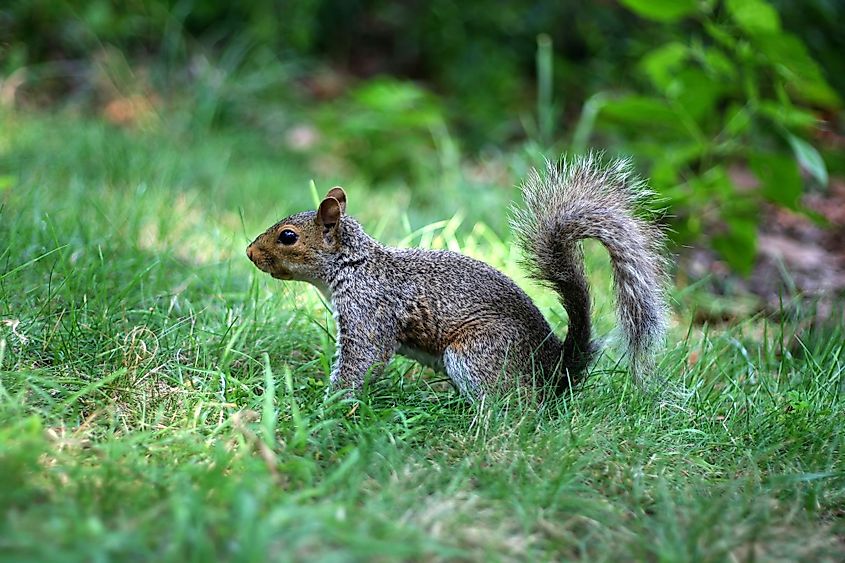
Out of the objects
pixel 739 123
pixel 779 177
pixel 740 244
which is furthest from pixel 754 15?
pixel 740 244

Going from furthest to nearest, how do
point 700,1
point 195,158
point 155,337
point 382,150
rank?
point 382,150, point 195,158, point 700,1, point 155,337

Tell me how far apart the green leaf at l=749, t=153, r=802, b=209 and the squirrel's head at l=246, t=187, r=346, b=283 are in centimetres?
213

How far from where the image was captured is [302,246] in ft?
9.05

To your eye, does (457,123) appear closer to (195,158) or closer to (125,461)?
(195,158)

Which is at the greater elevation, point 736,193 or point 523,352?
point 736,193

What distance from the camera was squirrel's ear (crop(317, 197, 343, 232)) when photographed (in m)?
2.71

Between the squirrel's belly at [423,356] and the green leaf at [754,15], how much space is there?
219 cm

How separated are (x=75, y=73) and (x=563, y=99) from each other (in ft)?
11.8

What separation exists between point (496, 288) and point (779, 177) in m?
1.88

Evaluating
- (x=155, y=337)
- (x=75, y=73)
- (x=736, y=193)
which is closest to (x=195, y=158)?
(x=75, y=73)

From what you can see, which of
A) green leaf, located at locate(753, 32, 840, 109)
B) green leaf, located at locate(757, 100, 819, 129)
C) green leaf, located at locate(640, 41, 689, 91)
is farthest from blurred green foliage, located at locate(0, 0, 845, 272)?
green leaf, located at locate(753, 32, 840, 109)

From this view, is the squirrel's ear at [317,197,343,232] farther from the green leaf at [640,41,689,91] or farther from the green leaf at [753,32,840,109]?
the green leaf at [640,41,689,91]

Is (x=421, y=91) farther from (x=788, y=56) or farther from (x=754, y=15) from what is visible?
(x=788, y=56)

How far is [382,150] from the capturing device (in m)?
5.88
